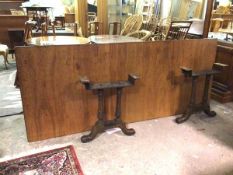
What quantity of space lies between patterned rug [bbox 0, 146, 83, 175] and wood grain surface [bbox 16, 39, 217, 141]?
31 centimetres

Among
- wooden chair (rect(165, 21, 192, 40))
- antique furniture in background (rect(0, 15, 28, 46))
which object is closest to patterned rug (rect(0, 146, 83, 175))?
wooden chair (rect(165, 21, 192, 40))

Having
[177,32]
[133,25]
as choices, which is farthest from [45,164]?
[133,25]

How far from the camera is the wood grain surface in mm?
2035

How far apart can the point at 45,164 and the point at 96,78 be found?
912mm

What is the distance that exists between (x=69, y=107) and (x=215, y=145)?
1483mm

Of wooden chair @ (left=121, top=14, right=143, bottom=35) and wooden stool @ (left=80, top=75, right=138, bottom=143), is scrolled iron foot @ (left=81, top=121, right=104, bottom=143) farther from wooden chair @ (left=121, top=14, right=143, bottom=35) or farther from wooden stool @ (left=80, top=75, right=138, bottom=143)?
wooden chair @ (left=121, top=14, right=143, bottom=35)

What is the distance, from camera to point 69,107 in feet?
7.33

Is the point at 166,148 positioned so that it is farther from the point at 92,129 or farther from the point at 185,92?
the point at 185,92

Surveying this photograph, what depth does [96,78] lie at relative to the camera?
225 cm

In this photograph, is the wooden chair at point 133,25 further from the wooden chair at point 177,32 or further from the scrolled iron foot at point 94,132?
the scrolled iron foot at point 94,132

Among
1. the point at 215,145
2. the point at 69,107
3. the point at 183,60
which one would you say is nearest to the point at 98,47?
the point at 69,107

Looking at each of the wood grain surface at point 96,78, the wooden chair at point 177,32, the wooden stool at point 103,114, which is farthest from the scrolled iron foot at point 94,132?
the wooden chair at point 177,32

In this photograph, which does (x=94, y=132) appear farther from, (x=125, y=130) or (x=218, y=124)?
(x=218, y=124)

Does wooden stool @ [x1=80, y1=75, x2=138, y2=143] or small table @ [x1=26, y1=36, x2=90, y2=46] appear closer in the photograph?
wooden stool @ [x1=80, y1=75, x2=138, y2=143]
